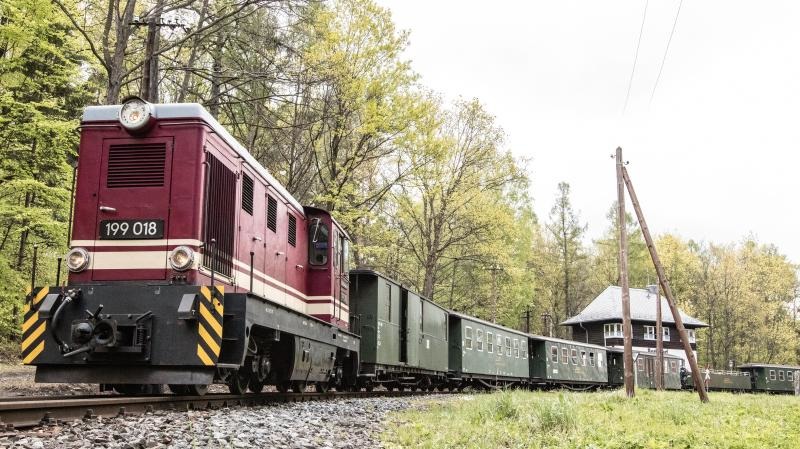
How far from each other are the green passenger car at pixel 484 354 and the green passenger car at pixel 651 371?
7.58 m

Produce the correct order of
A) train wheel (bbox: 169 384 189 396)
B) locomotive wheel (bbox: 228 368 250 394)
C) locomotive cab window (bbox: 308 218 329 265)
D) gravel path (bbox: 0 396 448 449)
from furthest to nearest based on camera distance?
locomotive cab window (bbox: 308 218 329 265)
locomotive wheel (bbox: 228 368 250 394)
train wheel (bbox: 169 384 189 396)
gravel path (bbox: 0 396 448 449)

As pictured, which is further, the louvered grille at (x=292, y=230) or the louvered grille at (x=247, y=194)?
the louvered grille at (x=292, y=230)

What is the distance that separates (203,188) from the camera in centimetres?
842

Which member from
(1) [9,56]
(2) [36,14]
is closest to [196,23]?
(2) [36,14]

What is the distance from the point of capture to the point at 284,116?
75.6ft

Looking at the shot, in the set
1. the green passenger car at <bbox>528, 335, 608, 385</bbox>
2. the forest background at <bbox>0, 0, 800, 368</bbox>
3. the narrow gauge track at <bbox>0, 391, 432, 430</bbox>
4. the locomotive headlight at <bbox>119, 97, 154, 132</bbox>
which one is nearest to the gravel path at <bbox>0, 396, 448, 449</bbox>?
the narrow gauge track at <bbox>0, 391, 432, 430</bbox>

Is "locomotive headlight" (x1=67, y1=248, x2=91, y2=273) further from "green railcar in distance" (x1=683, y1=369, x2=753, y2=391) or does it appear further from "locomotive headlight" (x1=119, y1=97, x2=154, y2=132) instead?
"green railcar in distance" (x1=683, y1=369, x2=753, y2=391)

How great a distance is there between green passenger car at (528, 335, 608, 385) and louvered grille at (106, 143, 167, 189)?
2626 cm

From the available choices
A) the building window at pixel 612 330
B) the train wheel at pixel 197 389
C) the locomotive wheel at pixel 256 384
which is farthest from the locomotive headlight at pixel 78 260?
the building window at pixel 612 330

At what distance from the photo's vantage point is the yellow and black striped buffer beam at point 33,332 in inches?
298

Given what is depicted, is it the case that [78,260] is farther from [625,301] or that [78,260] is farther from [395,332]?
[625,301]

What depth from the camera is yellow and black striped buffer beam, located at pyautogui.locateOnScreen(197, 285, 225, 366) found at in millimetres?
7570

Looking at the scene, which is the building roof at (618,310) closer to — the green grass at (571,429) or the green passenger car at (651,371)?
the green passenger car at (651,371)

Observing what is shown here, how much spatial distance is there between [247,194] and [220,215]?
0.99 m
